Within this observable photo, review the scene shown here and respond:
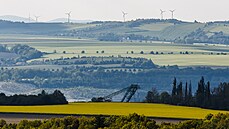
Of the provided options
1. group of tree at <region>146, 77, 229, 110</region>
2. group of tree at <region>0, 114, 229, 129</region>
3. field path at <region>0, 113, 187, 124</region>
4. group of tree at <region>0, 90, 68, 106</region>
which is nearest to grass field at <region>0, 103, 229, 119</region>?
field path at <region>0, 113, 187, 124</region>

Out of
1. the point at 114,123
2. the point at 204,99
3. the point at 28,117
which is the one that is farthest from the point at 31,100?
the point at 114,123

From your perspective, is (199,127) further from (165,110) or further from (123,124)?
(165,110)

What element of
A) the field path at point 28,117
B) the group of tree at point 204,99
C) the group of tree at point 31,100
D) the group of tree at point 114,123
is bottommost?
the group of tree at point 204,99

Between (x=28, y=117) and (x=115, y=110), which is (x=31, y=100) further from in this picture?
(x=28, y=117)

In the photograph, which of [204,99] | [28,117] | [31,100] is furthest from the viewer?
[204,99]

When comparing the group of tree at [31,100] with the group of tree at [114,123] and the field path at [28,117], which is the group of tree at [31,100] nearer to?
the field path at [28,117]

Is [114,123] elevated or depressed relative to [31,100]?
elevated

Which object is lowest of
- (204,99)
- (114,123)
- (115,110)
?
(204,99)

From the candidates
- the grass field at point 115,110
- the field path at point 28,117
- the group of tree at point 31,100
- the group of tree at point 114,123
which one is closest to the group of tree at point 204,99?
the grass field at point 115,110
